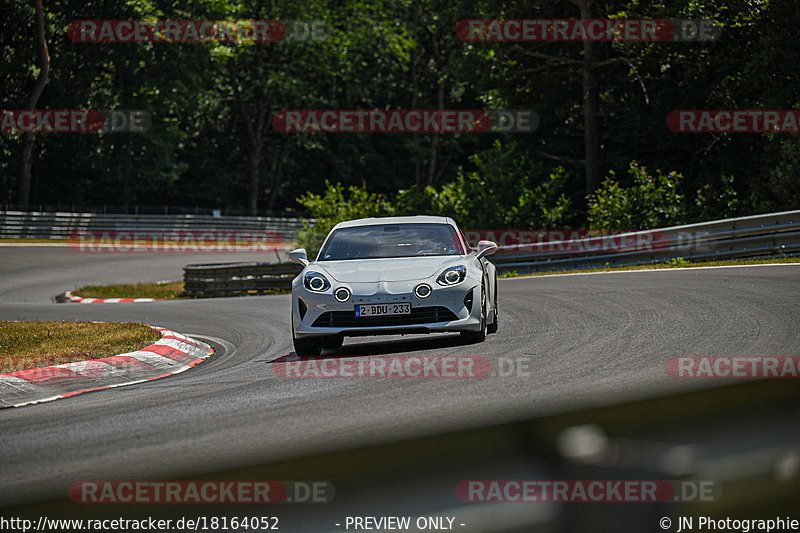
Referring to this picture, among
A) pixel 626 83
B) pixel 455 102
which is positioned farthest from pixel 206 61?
pixel 626 83

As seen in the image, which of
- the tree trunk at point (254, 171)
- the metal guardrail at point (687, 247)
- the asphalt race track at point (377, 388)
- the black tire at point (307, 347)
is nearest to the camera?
the asphalt race track at point (377, 388)

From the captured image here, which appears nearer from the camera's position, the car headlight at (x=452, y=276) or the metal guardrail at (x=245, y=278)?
the car headlight at (x=452, y=276)

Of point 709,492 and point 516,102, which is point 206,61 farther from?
point 709,492

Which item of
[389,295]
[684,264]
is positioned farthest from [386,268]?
[684,264]

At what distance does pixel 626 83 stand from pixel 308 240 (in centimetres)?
1151

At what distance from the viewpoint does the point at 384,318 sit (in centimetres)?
993

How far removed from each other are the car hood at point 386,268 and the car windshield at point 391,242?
0.83 ft

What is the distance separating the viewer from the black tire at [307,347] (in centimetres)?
1027

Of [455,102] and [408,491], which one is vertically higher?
[455,102]

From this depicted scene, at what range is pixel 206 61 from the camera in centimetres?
5441

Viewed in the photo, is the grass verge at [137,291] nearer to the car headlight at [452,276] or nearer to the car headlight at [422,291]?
the car headlight at [452,276]

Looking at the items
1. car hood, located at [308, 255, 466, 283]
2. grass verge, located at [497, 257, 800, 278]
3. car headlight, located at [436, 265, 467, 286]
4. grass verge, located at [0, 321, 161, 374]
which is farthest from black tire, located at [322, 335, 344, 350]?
grass verge, located at [497, 257, 800, 278]

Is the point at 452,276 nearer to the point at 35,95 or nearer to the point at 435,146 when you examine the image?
the point at 35,95

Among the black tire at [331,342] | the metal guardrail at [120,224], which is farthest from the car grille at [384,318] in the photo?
the metal guardrail at [120,224]
